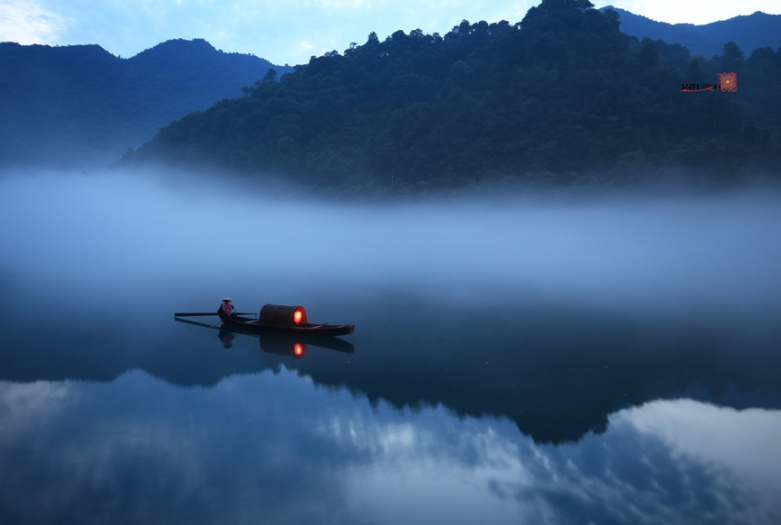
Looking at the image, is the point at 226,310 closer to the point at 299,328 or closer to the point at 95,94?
the point at 299,328

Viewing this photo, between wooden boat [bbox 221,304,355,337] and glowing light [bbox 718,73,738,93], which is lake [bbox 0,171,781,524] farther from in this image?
glowing light [bbox 718,73,738,93]

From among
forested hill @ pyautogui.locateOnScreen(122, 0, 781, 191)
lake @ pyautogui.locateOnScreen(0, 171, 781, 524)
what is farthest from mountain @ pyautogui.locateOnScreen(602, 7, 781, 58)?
lake @ pyautogui.locateOnScreen(0, 171, 781, 524)

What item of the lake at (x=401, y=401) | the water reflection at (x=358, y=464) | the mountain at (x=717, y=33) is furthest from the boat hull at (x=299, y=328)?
the mountain at (x=717, y=33)

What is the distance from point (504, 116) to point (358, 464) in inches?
2428

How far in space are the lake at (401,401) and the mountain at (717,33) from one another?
8905 centimetres

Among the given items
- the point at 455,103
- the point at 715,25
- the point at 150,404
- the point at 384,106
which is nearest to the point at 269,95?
the point at 384,106

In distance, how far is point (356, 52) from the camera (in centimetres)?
9300

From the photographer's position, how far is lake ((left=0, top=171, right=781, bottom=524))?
748 cm

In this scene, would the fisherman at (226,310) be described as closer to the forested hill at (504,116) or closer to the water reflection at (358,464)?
the water reflection at (358,464)

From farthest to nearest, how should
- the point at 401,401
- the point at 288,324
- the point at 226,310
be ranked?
the point at 226,310 → the point at 288,324 → the point at 401,401

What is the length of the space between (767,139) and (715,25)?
81111mm

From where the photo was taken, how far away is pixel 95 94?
113 metres

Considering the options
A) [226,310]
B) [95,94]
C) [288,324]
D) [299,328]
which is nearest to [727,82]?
[299,328]

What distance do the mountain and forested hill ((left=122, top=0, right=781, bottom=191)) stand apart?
35283 millimetres
